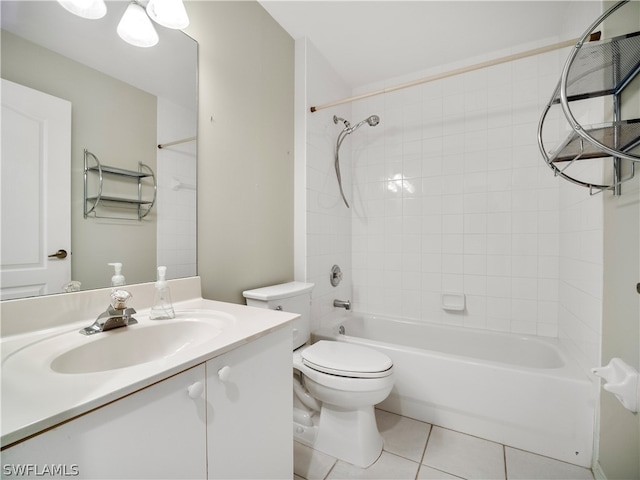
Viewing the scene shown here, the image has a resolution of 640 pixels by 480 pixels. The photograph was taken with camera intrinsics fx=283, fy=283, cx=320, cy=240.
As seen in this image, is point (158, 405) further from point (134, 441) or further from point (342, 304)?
point (342, 304)

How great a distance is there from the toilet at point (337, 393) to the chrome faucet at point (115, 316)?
62cm

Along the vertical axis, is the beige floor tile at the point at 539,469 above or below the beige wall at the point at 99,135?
below

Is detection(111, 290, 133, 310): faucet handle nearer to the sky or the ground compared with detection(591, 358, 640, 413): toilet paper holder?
nearer to the sky

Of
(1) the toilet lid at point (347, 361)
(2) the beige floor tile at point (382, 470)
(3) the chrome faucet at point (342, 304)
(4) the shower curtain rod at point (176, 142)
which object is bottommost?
(2) the beige floor tile at point (382, 470)

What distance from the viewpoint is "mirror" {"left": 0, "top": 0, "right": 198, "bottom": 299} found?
80cm

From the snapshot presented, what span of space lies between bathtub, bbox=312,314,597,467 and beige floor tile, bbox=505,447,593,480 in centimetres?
3

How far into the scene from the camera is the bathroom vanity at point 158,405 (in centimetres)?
45

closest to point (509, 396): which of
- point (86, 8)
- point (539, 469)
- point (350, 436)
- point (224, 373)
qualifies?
point (539, 469)

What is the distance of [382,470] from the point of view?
1.29 m

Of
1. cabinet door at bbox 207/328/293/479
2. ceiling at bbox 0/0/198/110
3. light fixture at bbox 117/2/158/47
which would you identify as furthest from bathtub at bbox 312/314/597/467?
light fixture at bbox 117/2/158/47

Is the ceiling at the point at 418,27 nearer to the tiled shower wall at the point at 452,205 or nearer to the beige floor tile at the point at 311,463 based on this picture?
the tiled shower wall at the point at 452,205

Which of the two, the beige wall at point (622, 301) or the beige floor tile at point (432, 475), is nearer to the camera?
the beige wall at point (622, 301)

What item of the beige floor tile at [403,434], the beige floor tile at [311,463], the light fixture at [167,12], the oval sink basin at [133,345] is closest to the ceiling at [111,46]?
the light fixture at [167,12]

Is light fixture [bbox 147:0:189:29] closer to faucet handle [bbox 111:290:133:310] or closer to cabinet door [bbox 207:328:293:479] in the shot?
faucet handle [bbox 111:290:133:310]
